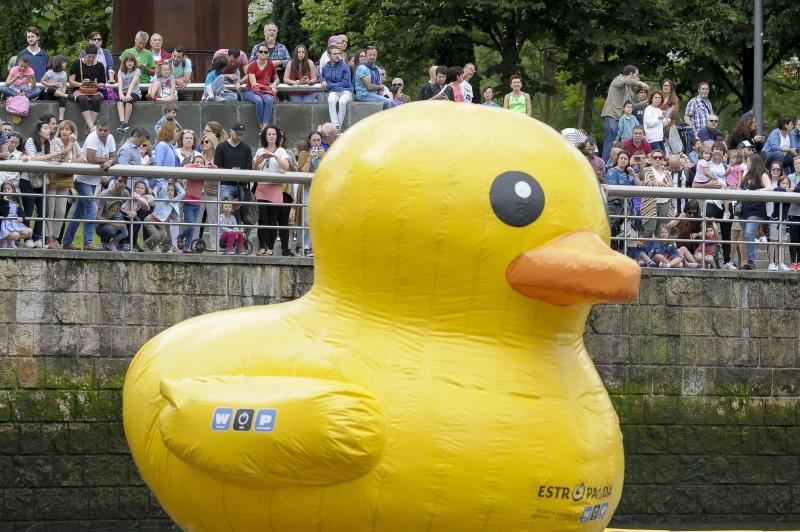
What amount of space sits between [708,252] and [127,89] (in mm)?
7566

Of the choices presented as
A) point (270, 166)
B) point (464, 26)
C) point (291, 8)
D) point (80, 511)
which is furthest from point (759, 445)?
point (291, 8)

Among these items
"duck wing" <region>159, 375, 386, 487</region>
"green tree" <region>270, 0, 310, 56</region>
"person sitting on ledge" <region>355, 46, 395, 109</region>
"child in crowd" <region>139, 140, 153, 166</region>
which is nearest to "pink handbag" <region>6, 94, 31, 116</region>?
"child in crowd" <region>139, 140, 153, 166</region>

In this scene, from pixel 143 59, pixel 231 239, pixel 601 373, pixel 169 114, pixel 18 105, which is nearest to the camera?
pixel 231 239

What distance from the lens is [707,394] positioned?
16125 millimetres

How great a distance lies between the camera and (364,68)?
19781mm

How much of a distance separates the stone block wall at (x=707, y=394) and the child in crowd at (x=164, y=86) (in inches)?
271

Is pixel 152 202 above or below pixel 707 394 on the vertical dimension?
above

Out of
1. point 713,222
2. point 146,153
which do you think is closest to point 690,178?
point 713,222

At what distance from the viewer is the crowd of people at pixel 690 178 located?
16.4 meters

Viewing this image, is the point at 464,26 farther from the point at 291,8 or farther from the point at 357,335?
the point at 357,335

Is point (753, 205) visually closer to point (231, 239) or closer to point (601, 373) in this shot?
point (601, 373)

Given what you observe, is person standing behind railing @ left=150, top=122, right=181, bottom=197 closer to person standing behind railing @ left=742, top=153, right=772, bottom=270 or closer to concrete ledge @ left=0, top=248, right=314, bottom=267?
concrete ledge @ left=0, top=248, right=314, bottom=267

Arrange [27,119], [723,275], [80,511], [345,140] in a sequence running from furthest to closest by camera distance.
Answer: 1. [27,119]
2. [723,275]
3. [80,511]
4. [345,140]

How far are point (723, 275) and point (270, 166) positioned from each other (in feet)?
15.6
